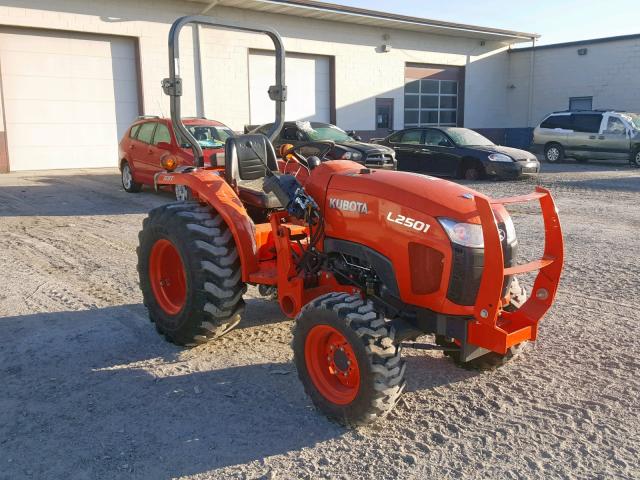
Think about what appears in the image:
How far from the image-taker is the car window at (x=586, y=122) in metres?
18.8

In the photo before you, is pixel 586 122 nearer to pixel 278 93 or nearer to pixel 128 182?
pixel 128 182

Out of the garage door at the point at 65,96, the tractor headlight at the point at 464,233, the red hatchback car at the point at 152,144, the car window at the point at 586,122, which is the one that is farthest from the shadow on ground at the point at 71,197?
the car window at the point at 586,122

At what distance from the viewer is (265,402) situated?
355 cm

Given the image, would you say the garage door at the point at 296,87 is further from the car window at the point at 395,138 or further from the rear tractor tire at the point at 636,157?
the rear tractor tire at the point at 636,157

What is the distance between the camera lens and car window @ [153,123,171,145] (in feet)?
37.4

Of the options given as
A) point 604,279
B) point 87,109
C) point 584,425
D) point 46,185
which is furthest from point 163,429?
point 87,109

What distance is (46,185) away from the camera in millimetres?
13555

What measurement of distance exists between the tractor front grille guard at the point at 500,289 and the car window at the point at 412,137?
12258mm

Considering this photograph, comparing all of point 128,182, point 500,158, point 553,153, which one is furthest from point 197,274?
point 553,153

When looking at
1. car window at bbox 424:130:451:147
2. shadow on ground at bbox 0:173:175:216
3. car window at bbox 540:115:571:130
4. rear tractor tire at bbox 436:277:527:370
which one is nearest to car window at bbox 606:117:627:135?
car window at bbox 540:115:571:130

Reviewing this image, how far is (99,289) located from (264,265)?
2.41m

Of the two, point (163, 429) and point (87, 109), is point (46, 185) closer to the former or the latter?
point (87, 109)

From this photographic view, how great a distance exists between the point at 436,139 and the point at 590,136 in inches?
269

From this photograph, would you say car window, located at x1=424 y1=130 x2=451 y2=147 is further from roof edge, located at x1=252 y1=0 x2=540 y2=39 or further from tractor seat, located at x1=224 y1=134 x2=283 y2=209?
tractor seat, located at x1=224 y1=134 x2=283 y2=209
